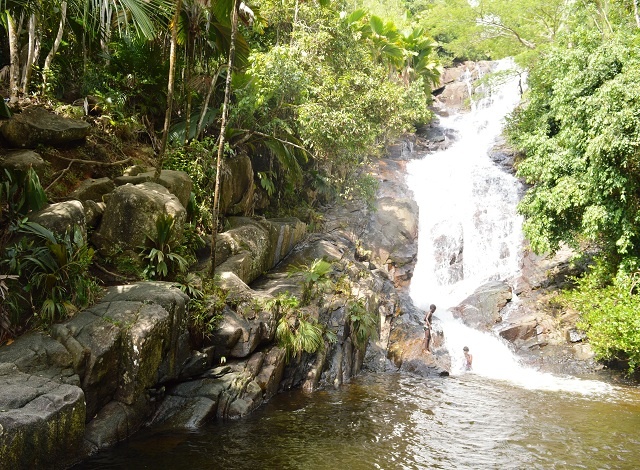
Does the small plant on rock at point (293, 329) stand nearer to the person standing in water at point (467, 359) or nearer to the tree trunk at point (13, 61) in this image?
the person standing in water at point (467, 359)

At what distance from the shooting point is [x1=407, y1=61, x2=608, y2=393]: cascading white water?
14.2 m

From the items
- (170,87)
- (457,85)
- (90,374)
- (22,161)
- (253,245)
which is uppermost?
(457,85)

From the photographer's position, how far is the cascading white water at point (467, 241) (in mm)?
14250

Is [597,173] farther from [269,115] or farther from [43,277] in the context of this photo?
[43,277]

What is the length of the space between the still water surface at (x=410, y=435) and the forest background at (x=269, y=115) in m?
2.53

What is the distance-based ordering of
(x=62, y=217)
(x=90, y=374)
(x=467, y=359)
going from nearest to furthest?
(x=90, y=374) < (x=62, y=217) < (x=467, y=359)

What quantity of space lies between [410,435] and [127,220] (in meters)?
6.28

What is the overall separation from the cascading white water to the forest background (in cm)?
269

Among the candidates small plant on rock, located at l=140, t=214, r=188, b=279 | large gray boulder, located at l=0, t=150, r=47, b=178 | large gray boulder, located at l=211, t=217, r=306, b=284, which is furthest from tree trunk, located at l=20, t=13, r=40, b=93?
large gray boulder, located at l=211, t=217, r=306, b=284

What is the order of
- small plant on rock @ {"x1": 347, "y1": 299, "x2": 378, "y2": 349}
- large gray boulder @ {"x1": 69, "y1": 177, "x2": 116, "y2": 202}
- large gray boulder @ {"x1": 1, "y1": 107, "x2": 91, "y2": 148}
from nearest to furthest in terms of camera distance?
large gray boulder @ {"x1": 1, "y1": 107, "x2": 91, "y2": 148} < large gray boulder @ {"x1": 69, "y1": 177, "x2": 116, "y2": 202} < small plant on rock @ {"x1": 347, "y1": 299, "x2": 378, "y2": 349}

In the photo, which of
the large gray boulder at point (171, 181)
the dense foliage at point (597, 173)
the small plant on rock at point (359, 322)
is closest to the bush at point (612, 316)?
the dense foliage at point (597, 173)

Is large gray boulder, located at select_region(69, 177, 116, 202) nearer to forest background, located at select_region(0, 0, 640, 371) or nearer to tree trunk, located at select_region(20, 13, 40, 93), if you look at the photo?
forest background, located at select_region(0, 0, 640, 371)

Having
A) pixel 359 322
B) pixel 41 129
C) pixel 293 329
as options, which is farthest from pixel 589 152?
pixel 41 129

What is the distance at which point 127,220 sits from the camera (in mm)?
9062
